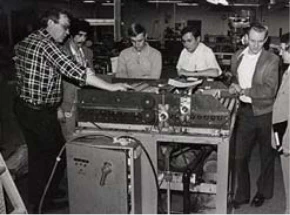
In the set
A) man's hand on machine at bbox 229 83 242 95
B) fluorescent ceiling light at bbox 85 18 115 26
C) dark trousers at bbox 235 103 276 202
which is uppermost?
fluorescent ceiling light at bbox 85 18 115 26

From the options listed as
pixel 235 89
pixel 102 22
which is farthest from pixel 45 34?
pixel 102 22

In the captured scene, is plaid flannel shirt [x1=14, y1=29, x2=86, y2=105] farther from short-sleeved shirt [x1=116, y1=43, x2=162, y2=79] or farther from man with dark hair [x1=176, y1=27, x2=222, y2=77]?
Answer: man with dark hair [x1=176, y1=27, x2=222, y2=77]

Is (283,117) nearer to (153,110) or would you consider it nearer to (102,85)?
(153,110)

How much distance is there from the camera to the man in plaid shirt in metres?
1.83

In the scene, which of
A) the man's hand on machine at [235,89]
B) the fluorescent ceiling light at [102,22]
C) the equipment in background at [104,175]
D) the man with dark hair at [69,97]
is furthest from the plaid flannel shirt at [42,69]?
the fluorescent ceiling light at [102,22]

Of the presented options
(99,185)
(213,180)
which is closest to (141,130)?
(99,185)

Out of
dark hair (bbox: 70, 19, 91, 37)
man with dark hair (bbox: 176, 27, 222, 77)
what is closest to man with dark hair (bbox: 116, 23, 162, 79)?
man with dark hair (bbox: 176, 27, 222, 77)

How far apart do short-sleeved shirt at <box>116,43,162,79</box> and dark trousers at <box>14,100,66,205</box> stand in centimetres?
55

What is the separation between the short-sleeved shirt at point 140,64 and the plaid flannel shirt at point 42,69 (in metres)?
0.55

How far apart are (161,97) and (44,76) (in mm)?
559

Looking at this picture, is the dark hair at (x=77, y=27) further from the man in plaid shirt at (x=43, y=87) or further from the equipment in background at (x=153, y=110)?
the equipment in background at (x=153, y=110)

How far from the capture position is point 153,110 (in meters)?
1.72

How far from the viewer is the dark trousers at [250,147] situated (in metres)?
2.06

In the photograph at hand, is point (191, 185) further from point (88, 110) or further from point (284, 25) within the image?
point (284, 25)
